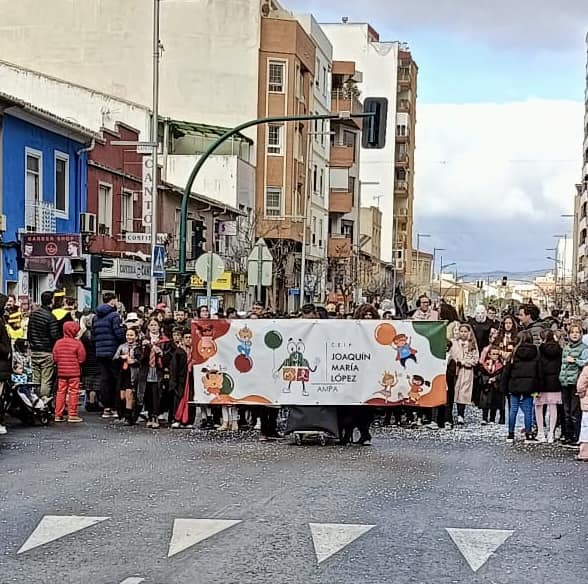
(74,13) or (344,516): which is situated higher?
(74,13)

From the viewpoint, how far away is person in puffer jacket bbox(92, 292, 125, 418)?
18422 mm

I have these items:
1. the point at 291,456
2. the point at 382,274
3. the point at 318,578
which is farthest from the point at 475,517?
the point at 382,274

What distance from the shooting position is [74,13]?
54594 mm

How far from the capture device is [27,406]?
55.1 ft

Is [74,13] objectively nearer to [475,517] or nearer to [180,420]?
[180,420]

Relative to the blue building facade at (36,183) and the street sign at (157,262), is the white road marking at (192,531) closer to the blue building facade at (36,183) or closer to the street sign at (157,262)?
the street sign at (157,262)

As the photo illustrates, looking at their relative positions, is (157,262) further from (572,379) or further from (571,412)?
(572,379)

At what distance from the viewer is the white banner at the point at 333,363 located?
51.5 feet

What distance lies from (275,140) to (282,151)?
681mm

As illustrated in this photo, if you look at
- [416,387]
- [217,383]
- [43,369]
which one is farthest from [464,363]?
[43,369]

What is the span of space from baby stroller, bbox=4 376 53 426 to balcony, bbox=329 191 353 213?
5846cm

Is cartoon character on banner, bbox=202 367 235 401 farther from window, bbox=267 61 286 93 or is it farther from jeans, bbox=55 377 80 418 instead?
window, bbox=267 61 286 93

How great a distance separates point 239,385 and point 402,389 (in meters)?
2.23

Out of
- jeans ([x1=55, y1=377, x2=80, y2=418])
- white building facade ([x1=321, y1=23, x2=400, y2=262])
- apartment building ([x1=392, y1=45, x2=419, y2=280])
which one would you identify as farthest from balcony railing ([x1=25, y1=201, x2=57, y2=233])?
apartment building ([x1=392, y1=45, x2=419, y2=280])
